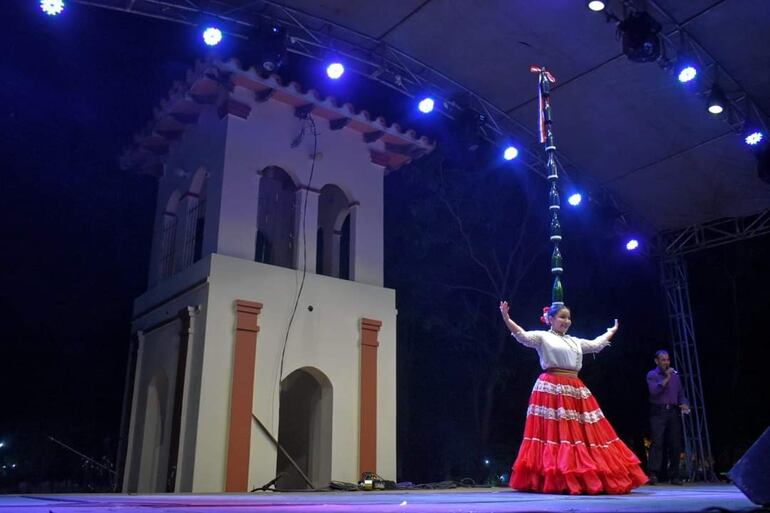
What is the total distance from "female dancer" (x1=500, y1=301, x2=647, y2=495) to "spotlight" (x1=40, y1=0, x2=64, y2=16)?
212 inches

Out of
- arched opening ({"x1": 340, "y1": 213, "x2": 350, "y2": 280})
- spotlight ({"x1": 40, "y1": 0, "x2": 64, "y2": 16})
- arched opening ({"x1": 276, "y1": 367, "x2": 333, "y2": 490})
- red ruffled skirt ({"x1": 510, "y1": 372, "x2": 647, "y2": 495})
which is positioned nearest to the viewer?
red ruffled skirt ({"x1": 510, "y1": 372, "x2": 647, "y2": 495})

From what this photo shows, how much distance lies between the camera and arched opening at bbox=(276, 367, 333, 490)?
8.38 metres

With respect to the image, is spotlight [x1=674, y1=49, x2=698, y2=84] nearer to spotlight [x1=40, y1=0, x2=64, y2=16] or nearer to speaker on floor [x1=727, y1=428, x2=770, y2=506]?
spotlight [x1=40, y1=0, x2=64, y2=16]

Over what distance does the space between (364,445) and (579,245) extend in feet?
31.2

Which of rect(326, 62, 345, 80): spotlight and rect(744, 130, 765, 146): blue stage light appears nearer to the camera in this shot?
rect(326, 62, 345, 80): spotlight

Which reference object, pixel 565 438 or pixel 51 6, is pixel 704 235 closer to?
pixel 565 438

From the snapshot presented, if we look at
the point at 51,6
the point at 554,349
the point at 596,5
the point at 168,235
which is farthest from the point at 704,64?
the point at 168,235

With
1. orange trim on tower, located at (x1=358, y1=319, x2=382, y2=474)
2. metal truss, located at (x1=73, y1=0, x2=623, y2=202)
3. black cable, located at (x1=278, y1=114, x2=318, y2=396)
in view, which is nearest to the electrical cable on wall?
black cable, located at (x1=278, y1=114, x2=318, y2=396)

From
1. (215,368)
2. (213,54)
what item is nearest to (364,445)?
(215,368)

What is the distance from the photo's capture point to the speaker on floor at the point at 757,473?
2.07 m

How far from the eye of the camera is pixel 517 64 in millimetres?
8898

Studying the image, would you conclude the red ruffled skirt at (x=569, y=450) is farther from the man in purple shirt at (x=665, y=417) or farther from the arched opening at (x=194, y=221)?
the arched opening at (x=194, y=221)

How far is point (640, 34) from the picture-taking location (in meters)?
7.45

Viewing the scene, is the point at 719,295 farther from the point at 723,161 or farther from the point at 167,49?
the point at 167,49
